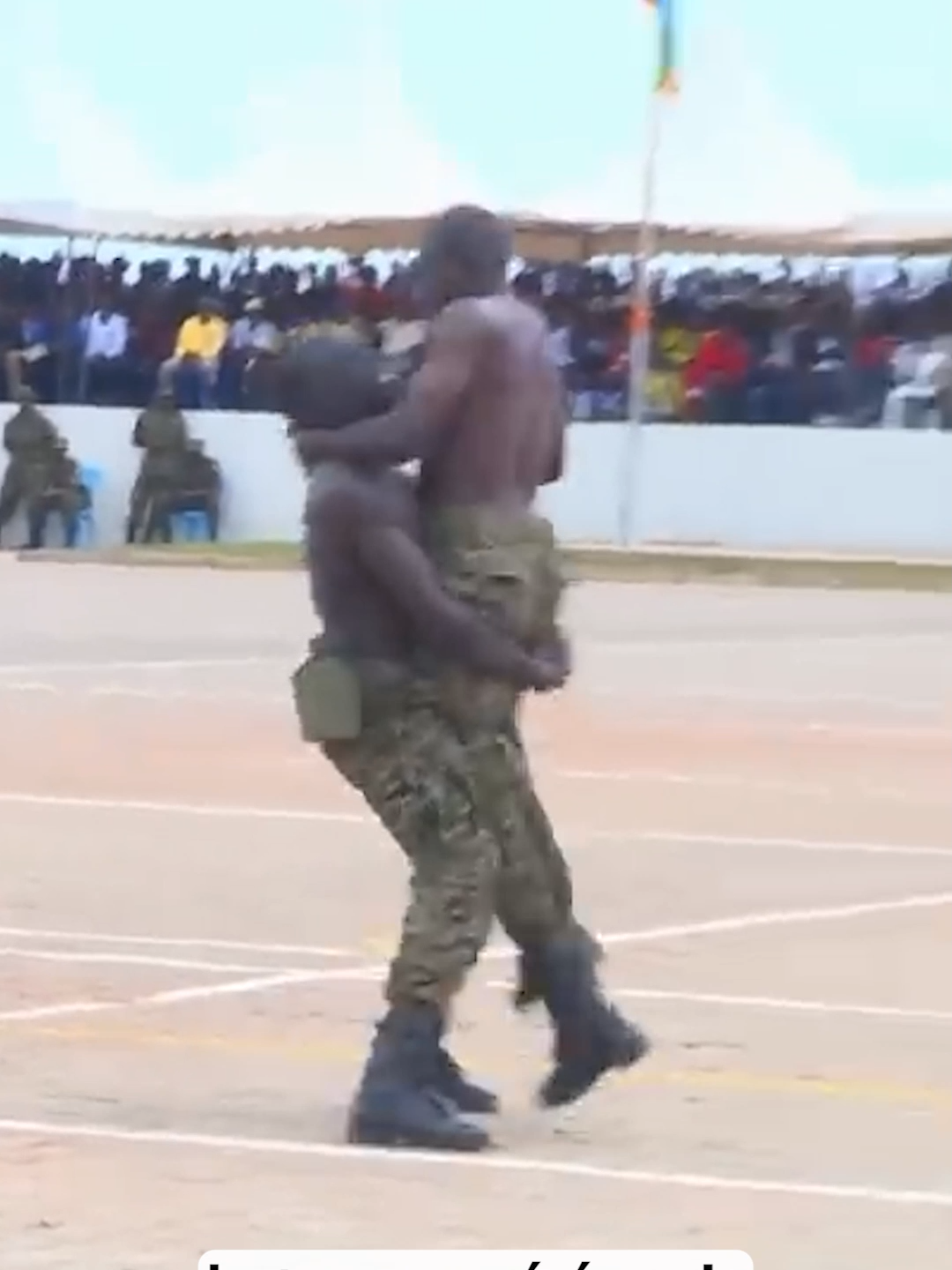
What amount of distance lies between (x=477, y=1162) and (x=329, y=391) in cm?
162

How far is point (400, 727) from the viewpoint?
8672 millimetres

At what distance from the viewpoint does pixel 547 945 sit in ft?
29.2

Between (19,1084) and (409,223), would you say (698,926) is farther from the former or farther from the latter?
(409,223)

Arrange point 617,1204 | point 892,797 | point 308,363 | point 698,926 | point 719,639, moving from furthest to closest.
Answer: point 719,639 → point 892,797 → point 698,926 → point 308,363 → point 617,1204

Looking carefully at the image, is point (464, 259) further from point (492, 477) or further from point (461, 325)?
point (492, 477)

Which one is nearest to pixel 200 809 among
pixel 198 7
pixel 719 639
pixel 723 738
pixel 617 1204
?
pixel 723 738

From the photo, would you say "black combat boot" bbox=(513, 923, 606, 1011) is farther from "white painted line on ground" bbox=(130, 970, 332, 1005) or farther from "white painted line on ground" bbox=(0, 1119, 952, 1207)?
"white painted line on ground" bbox=(130, 970, 332, 1005)

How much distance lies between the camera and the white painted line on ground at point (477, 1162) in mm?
8289

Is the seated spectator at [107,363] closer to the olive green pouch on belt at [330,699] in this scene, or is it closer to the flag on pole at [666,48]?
the flag on pole at [666,48]

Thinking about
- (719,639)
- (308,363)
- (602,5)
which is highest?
(602,5)

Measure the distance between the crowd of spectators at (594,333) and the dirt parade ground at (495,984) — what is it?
51.9ft

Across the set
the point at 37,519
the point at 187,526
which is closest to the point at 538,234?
the point at 187,526

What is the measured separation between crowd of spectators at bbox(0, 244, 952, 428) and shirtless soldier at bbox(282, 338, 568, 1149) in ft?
91.7

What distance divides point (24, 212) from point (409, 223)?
356 cm
